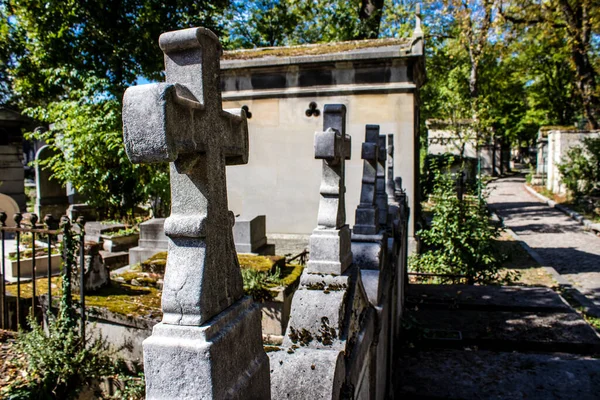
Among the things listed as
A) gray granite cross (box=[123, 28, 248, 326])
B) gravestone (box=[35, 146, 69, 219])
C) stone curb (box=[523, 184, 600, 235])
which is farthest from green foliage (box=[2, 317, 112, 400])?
stone curb (box=[523, 184, 600, 235])

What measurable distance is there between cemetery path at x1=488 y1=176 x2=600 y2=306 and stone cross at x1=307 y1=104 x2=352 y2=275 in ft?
23.1

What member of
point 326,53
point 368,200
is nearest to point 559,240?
point 326,53

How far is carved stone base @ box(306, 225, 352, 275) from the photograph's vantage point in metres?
2.72

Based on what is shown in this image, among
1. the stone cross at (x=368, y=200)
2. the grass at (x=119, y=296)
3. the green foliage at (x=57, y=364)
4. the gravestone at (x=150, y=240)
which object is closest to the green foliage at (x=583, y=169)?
the gravestone at (x=150, y=240)

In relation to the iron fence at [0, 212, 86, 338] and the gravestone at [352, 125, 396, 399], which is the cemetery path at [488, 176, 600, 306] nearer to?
the gravestone at [352, 125, 396, 399]

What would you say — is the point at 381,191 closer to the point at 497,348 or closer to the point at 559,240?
the point at 497,348

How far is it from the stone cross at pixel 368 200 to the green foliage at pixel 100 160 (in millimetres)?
8765

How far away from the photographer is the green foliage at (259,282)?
578 cm

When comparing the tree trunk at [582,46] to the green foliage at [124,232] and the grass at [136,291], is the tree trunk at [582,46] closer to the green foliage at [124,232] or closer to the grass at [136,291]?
the grass at [136,291]

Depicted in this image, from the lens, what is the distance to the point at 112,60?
12.2 metres

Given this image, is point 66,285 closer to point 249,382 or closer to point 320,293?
point 320,293

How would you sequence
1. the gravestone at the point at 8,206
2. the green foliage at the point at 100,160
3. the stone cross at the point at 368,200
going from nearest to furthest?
the stone cross at the point at 368,200 < the gravestone at the point at 8,206 < the green foliage at the point at 100,160

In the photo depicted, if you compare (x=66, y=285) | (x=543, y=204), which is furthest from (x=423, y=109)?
(x=66, y=285)

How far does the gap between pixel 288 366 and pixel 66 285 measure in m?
3.37
